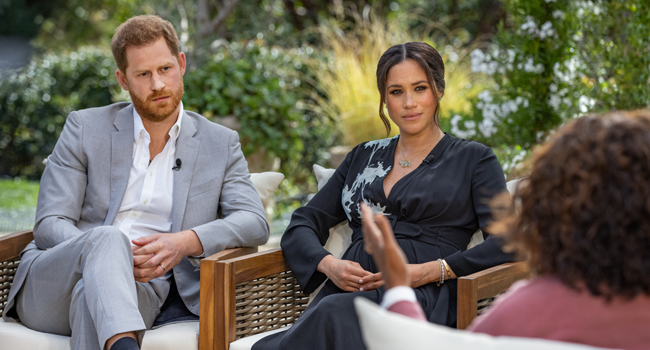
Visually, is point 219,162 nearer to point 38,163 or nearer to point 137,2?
point 137,2

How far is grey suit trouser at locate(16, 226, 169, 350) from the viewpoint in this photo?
191 cm

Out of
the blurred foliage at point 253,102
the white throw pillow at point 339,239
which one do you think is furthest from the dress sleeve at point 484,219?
the blurred foliage at point 253,102

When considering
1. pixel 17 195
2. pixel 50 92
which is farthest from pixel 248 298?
pixel 50 92

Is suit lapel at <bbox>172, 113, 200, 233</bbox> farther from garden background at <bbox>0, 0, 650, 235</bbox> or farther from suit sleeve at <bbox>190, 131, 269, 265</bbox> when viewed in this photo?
garden background at <bbox>0, 0, 650, 235</bbox>

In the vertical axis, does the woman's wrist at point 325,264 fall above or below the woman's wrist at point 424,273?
above

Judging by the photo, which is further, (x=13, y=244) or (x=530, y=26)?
(x=530, y=26)

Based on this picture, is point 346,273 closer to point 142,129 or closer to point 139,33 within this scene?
point 142,129

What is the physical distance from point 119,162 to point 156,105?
267 mm

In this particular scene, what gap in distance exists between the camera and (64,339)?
2.08m

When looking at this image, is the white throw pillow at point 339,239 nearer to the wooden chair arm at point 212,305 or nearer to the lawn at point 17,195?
the wooden chair arm at point 212,305

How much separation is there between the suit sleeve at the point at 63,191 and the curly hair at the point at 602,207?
1.81 m

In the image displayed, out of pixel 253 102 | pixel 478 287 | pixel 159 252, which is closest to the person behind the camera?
pixel 478 287

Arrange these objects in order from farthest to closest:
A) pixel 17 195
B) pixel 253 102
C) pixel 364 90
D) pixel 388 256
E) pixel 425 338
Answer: pixel 17 195 → pixel 253 102 → pixel 364 90 → pixel 388 256 → pixel 425 338

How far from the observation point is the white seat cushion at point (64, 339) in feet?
6.75
